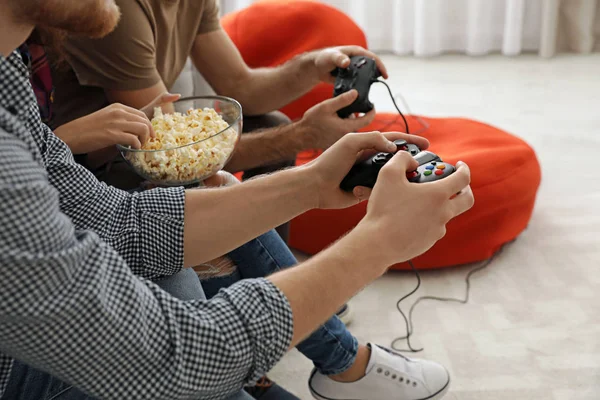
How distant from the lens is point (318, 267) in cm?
83

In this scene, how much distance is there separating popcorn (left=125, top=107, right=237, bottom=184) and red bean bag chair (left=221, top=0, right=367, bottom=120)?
2.93 feet

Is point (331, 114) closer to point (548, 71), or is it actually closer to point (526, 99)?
point (526, 99)

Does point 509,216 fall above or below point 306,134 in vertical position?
below

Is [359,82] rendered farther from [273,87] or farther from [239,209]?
[239,209]

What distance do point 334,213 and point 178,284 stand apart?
32.3 inches

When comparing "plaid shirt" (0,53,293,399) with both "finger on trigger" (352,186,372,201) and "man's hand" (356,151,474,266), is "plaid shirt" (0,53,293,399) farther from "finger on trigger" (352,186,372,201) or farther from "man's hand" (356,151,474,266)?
"finger on trigger" (352,186,372,201)

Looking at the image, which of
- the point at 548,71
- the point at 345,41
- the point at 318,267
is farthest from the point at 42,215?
the point at 548,71

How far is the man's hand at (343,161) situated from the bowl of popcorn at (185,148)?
0.74 ft

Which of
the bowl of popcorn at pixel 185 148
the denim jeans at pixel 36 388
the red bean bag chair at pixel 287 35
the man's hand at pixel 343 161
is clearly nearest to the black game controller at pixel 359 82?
the bowl of popcorn at pixel 185 148

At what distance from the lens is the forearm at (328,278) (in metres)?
0.80

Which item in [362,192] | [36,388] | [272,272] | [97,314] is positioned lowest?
[272,272]

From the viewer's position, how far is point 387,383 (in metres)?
1.35

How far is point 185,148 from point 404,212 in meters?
0.49

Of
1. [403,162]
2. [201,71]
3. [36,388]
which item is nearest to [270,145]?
[201,71]
